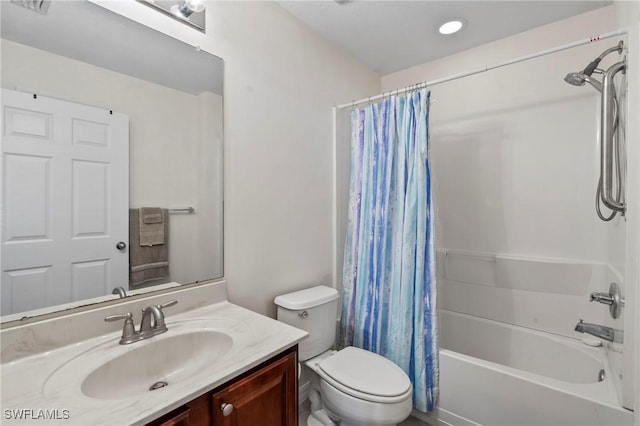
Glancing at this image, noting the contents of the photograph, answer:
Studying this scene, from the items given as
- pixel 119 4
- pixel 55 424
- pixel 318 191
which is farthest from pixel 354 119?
pixel 55 424

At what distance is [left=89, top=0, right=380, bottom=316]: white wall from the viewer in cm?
146

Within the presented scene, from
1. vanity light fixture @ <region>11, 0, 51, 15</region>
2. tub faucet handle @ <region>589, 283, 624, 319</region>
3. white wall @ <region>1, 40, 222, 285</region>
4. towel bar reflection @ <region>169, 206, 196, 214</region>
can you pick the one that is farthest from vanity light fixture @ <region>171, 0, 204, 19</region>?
tub faucet handle @ <region>589, 283, 624, 319</region>

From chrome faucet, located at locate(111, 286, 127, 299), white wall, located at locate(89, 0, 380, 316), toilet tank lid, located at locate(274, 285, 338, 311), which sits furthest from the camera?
toilet tank lid, located at locate(274, 285, 338, 311)

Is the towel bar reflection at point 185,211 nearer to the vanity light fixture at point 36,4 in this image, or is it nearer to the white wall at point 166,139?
the white wall at point 166,139

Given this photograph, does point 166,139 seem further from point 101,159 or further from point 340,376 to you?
point 340,376

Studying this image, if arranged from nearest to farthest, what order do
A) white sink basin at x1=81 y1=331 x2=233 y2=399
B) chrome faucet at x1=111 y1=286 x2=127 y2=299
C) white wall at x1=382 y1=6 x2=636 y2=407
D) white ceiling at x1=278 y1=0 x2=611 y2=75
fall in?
white sink basin at x1=81 y1=331 x2=233 y2=399 → chrome faucet at x1=111 y1=286 x2=127 y2=299 → white ceiling at x1=278 y1=0 x2=611 y2=75 → white wall at x1=382 y1=6 x2=636 y2=407

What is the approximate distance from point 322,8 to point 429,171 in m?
1.16

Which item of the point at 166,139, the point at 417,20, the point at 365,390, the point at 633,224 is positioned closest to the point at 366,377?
the point at 365,390

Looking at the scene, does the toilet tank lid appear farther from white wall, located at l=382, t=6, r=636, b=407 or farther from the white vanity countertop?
white wall, located at l=382, t=6, r=636, b=407

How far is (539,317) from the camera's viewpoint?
1953 millimetres

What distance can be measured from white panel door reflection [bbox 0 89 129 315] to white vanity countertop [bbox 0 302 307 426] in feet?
0.62

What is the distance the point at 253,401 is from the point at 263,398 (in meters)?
0.05

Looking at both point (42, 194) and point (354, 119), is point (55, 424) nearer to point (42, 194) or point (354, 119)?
point (42, 194)

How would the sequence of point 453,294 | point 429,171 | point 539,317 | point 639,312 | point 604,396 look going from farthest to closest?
point 453,294 → point 539,317 → point 429,171 → point 604,396 → point 639,312
